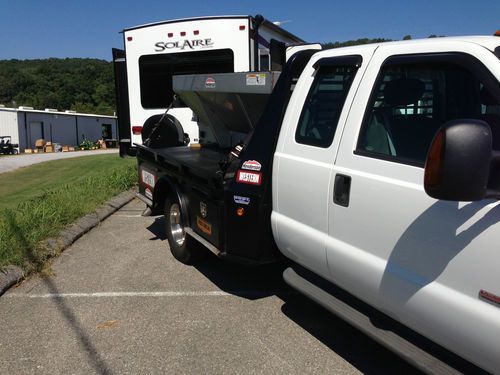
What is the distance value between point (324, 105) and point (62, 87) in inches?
4287

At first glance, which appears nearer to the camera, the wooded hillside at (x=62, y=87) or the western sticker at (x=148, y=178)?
the western sticker at (x=148, y=178)

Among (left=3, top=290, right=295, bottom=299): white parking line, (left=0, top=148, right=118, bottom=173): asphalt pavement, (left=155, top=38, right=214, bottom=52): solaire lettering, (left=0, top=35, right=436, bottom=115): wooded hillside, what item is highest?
(left=0, top=35, right=436, bottom=115): wooded hillside

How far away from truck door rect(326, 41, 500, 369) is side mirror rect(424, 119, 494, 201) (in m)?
0.31

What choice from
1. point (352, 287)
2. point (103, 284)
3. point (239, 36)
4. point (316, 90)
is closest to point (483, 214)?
point (352, 287)

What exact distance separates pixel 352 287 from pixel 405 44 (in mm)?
1486

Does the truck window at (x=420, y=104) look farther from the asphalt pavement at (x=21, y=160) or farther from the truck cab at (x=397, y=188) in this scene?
the asphalt pavement at (x=21, y=160)

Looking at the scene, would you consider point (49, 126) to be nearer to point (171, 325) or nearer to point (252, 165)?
point (171, 325)

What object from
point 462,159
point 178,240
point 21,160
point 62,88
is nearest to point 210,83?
point 178,240

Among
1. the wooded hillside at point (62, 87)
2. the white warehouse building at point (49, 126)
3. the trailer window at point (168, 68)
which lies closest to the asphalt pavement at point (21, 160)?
the white warehouse building at point (49, 126)

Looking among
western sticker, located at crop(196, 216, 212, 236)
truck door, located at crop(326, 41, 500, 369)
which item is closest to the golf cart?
western sticker, located at crop(196, 216, 212, 236)

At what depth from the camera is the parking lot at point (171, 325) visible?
10.8 feet

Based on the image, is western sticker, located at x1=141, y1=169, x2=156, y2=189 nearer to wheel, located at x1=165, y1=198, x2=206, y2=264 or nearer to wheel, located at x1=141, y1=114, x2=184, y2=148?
wheel, located at x1=165, y1=198, x2=206, y2=264

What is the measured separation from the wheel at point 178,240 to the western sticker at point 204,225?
528 mm

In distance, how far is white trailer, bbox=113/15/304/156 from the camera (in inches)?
295
